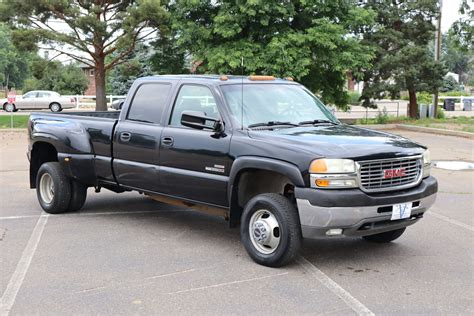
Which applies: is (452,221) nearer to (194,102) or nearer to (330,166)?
(330,166)

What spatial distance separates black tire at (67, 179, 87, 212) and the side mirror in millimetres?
2566

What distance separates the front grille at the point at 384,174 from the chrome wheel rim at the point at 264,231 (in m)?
0.92

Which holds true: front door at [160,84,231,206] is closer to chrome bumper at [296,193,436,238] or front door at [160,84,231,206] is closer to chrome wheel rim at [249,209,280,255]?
chrome wheel rim at [249,209,280,255]

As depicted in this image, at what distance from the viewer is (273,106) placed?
20.8 feet

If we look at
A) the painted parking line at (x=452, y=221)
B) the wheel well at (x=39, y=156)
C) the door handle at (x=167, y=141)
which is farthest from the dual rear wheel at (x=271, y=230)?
the wheel well at (x=39, y=156)

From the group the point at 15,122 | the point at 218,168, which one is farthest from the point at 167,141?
the point at 15,122

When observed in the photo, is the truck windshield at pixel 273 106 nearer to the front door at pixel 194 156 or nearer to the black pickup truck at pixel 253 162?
the black pickup truck at pixel 253 162

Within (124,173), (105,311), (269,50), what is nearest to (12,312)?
(105,311)

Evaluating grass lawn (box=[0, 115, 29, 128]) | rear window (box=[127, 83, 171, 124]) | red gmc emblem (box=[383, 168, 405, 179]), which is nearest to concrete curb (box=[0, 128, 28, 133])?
grass lawn (box=[0, 115, 29, 128])

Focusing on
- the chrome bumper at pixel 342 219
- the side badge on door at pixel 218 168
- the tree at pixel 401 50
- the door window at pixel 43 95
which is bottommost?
the chrome bumper at pixel 342 219

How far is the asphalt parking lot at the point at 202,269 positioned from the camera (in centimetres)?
448

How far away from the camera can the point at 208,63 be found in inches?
829

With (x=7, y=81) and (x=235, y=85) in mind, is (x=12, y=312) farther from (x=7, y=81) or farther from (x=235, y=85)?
(x=7, y=81)

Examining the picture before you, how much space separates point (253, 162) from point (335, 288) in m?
Answer: 1.41
